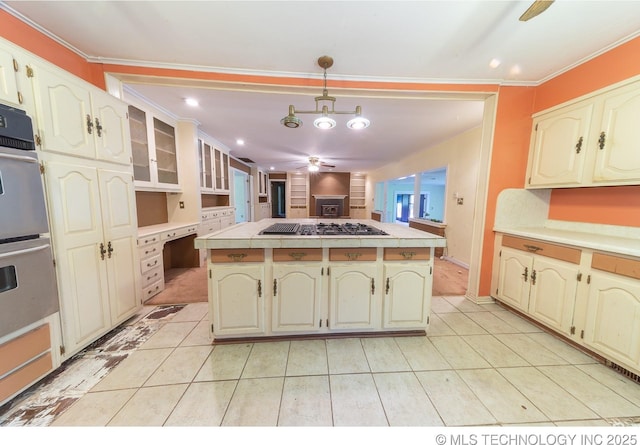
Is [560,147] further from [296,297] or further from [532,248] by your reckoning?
[296,297]

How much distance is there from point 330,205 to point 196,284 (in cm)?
632

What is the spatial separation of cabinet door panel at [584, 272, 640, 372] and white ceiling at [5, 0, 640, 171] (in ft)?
6.07

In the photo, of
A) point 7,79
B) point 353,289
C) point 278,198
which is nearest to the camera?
point 7,79

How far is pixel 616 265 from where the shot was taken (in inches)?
59.2

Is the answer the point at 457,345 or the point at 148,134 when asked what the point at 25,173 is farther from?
the point at 457,345

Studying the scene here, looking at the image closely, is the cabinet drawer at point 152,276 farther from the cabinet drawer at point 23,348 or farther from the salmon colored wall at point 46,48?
the salmon colored wall at point 46,48

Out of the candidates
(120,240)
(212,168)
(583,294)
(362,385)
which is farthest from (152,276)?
(583,294)

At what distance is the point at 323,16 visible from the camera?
149cm

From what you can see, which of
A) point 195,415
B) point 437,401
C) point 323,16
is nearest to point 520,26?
point 323,16

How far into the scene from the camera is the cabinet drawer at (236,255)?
5.55 feet

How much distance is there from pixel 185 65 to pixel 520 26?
9.11 ft

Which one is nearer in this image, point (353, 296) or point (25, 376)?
point (25, 376)

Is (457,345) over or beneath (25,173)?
beneath

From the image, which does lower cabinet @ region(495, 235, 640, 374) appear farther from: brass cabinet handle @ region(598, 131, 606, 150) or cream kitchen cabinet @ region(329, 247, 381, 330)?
cream kitchen cabinet @ region(329, 247, 381, 330)
